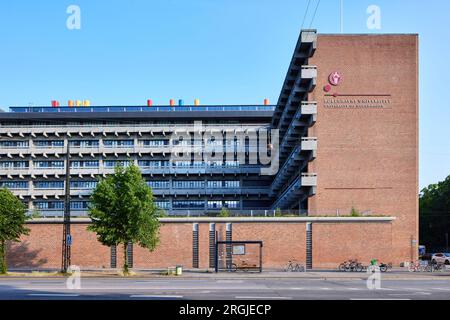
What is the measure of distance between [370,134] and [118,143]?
50990 millimetres

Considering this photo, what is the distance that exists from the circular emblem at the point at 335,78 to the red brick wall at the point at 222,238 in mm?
14939

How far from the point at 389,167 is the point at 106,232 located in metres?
30.8

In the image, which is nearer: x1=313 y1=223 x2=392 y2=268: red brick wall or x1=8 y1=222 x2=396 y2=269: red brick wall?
x1=313 y1=223 x2=392 y2=268: red brick wall

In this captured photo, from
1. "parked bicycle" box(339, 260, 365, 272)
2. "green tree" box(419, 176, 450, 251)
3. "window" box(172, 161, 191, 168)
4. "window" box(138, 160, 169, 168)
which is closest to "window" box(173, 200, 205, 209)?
"window" box(172, 161, 191, 168)

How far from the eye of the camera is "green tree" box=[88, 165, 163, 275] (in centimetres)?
4038

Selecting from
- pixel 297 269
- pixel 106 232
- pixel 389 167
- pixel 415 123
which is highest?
pixel 415 123

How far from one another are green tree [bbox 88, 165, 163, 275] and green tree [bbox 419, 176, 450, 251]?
68551 millimetres

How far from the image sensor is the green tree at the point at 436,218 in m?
98.2

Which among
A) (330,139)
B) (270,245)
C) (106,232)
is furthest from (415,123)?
(106,232)

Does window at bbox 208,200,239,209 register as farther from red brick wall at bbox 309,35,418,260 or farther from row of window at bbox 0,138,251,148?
red brick wall at bbox 309,35,418,260

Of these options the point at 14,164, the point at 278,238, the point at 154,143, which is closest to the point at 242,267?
the point at 278,238

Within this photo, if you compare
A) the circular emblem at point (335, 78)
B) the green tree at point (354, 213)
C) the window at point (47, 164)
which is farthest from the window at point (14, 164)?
the green tree at point (354, 213)

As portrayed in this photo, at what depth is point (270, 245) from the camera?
2009 inches
